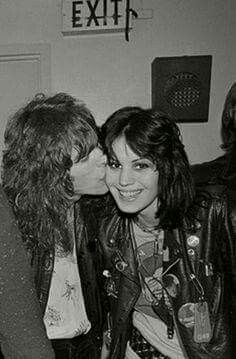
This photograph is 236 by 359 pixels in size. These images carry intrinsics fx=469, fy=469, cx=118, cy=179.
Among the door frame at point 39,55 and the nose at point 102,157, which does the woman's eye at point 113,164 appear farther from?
the door frame at point 39,55

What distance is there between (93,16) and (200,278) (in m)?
2.11

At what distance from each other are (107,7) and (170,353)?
7.57 feet

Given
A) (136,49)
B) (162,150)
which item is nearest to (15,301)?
(162,150)

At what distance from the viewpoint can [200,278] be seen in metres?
1.58

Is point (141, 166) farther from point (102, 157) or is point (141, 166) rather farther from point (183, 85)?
point (183, 85)

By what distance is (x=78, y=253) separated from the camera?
5.60ft

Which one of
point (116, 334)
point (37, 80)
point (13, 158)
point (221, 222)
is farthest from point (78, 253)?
point (37, 80)

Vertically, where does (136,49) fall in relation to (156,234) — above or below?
above

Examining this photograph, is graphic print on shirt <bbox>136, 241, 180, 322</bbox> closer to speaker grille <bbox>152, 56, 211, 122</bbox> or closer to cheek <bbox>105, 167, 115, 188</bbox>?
cheek <bbox>105, 167, 115, 188</bbox>

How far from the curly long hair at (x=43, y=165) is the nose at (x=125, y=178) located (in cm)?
16

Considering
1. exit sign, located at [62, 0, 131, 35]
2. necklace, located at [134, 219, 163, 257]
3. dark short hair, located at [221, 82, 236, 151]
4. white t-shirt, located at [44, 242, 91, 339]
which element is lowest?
white t-shirt, located at [44, 242, 91, 339]

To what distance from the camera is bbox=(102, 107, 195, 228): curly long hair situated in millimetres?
1528

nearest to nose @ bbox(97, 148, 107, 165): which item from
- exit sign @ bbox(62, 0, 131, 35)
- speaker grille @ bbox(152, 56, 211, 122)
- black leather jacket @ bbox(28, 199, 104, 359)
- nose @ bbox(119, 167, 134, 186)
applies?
nose @ bbox(119, 167, 134, 186)

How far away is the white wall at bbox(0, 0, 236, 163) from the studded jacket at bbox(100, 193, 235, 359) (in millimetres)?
1549
